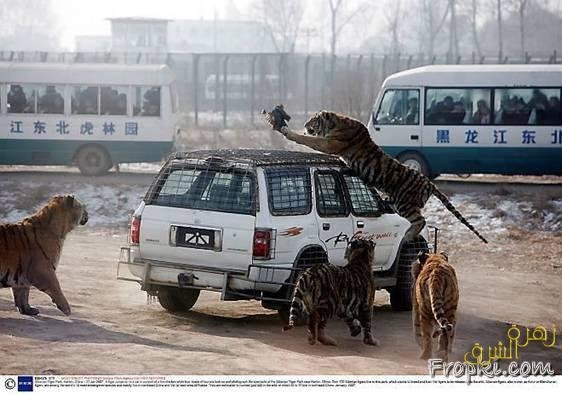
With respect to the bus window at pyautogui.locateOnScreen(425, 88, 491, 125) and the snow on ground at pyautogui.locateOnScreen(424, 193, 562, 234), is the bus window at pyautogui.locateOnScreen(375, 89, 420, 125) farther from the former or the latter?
the snow on ground at pyautogui.locateOnScreen(424, 193, 562, 234)

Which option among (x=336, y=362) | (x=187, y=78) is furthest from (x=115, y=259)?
(x=187, y=78)

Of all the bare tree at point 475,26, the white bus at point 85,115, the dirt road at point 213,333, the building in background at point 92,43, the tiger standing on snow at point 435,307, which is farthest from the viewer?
the bare tree at point 475,26

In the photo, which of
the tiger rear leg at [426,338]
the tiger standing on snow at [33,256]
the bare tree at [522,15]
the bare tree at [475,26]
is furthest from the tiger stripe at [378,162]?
the bare tree at [475,26]

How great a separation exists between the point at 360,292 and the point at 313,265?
43cm

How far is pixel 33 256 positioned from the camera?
9.00m

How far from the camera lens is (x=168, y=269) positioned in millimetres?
8820

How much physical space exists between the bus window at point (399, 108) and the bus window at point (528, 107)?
150cm

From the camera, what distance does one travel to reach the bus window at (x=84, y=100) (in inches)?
853

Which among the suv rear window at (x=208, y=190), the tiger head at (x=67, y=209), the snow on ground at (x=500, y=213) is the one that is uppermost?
the suv rear window at (x=208, y=190)

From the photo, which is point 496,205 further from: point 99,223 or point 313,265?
point 313,265

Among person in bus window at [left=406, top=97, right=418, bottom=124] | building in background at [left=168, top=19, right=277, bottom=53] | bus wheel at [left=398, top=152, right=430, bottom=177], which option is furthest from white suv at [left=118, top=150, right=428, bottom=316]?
building in background at [left=168, top=19, right=277, bottom=53]

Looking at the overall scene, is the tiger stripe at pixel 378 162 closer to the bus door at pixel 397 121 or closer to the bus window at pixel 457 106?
the bus door at pixel 397 121

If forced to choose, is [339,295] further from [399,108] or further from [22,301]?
[399,108]

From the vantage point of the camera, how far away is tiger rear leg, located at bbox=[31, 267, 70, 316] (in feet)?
29.4
